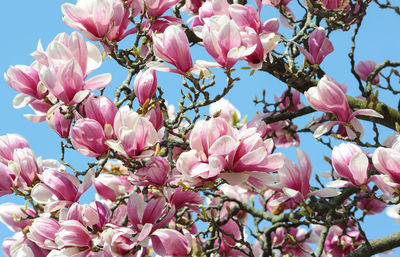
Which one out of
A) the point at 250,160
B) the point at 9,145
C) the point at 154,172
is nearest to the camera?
the point at 250,160

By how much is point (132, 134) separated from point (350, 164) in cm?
88

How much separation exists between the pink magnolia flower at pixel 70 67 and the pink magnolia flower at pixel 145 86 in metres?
0.13

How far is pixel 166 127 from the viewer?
95.4 inches

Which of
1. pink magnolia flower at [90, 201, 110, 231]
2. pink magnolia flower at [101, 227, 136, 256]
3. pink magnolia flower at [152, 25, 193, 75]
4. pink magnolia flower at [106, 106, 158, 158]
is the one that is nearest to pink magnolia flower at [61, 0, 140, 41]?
pink magnolia flower at [152, 25, 193, 75]

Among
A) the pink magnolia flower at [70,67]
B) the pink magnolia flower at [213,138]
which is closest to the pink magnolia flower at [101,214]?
the pink magnolia flower at [70,67]

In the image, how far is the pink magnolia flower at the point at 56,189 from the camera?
2176mm

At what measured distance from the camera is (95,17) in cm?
229

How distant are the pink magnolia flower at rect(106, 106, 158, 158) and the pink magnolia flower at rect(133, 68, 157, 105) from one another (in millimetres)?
→ 184

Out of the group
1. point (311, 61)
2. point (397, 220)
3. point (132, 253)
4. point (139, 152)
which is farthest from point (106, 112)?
point (397, 220)

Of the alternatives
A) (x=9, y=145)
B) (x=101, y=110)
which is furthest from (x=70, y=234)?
(x=9, y=145)

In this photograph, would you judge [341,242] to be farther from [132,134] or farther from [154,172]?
[132,134]

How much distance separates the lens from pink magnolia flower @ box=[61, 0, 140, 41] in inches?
89.0

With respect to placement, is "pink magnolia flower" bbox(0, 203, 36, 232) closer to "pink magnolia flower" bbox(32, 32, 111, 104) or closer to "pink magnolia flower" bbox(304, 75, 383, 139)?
"pink magnolia flower" bbox(32, 32, 111, 104)

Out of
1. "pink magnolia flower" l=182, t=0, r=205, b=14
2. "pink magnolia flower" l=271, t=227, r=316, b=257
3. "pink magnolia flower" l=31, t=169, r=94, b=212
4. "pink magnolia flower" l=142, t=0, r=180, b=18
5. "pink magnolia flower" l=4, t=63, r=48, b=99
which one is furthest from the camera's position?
"pink magnolia flower" l=271, t=227, r=316, b=257
